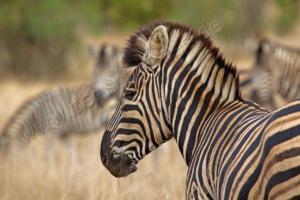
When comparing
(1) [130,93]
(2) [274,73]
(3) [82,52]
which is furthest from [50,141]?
A: (3) [82,52]

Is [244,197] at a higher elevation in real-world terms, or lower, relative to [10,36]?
lower

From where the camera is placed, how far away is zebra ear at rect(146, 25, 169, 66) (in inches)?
179

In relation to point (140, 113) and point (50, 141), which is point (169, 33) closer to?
A: point (140, 113)

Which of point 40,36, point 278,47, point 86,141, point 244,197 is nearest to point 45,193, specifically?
point 244,197

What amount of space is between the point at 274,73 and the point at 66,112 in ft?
13.3

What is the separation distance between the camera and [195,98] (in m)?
4.54

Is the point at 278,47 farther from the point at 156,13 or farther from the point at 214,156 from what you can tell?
the point at 156,13

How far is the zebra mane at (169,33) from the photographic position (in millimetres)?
4500

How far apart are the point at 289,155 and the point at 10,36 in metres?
25.9

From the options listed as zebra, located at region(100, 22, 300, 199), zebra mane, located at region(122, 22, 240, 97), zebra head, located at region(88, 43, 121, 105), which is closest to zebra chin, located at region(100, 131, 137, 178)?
zebra, located at region(100, 22, 300, 199)

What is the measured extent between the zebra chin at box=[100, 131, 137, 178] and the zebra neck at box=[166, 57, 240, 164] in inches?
14.2

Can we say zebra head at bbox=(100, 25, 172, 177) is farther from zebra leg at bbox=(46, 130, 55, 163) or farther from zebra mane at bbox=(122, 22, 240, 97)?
zebra leg at bbox=(46, 130, 55, 163)

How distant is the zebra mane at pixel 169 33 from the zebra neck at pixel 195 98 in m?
0.04

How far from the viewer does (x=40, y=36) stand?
28031mm
